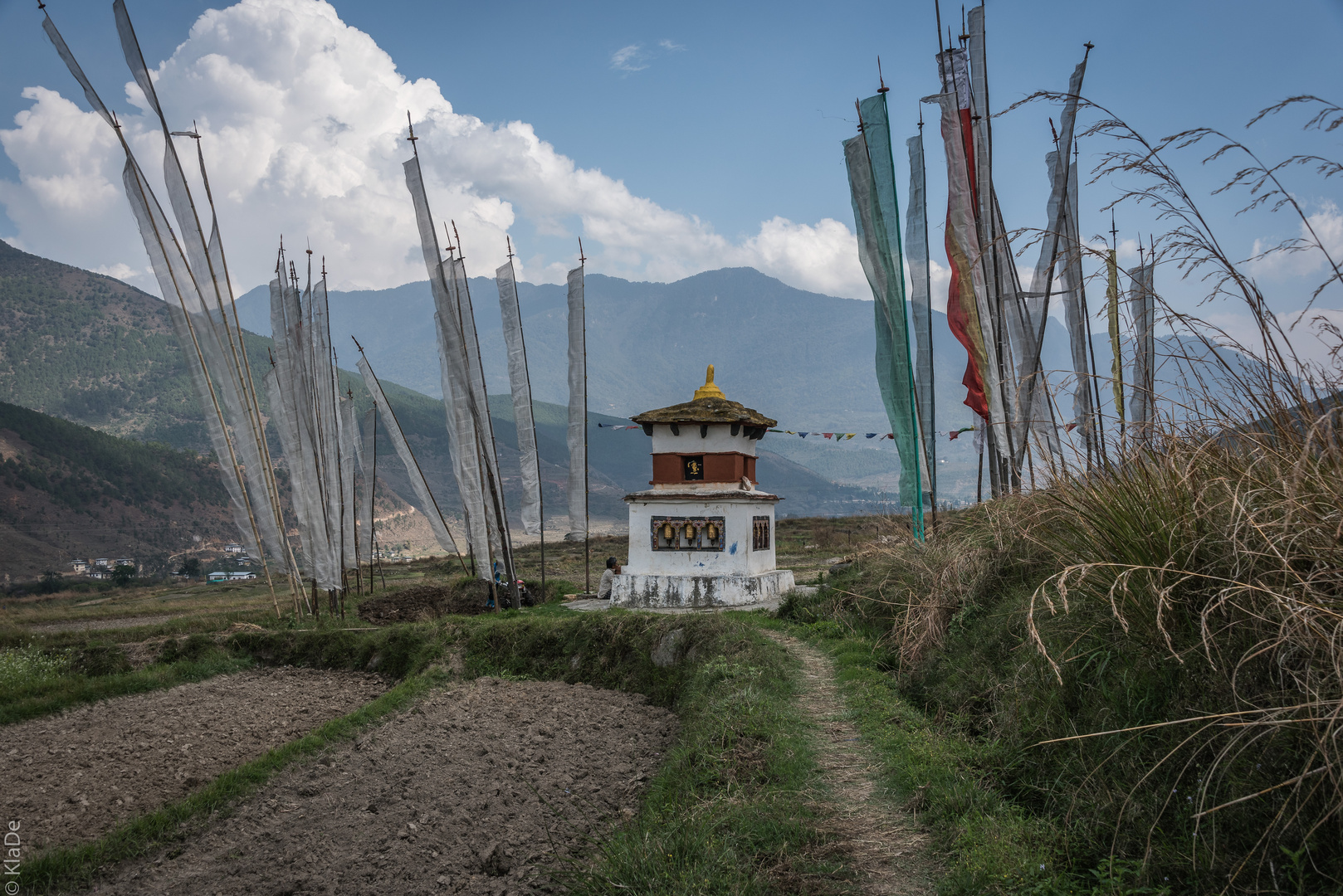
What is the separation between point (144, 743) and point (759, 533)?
13.1m

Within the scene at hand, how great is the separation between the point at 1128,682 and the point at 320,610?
18.8m

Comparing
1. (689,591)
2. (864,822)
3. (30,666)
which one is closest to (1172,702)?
(864,822)

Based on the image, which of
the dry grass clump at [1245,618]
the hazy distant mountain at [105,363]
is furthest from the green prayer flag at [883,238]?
the hazy distant mountain at [105,363]

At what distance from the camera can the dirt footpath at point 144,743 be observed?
731 cm

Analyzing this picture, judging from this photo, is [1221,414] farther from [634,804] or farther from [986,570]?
[634,804]

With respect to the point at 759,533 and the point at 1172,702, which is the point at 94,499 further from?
the point at 1172,702

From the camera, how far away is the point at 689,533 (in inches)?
716

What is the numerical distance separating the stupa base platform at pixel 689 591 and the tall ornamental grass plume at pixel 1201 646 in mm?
11531

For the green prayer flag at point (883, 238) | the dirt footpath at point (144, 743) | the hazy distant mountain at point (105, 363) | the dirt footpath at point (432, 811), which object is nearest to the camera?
the dirt footpath at point (432, 811)

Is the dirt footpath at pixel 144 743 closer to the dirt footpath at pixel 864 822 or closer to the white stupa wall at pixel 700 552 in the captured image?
the dirt footpath at pixel 864 822

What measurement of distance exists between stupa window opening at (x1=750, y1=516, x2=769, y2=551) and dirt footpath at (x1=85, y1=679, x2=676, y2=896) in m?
8.22

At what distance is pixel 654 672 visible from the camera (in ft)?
40.8

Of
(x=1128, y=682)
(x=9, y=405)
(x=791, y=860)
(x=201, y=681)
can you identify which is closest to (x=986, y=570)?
(x=1128, y=682)

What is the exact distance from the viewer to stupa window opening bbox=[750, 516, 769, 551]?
732 inches
